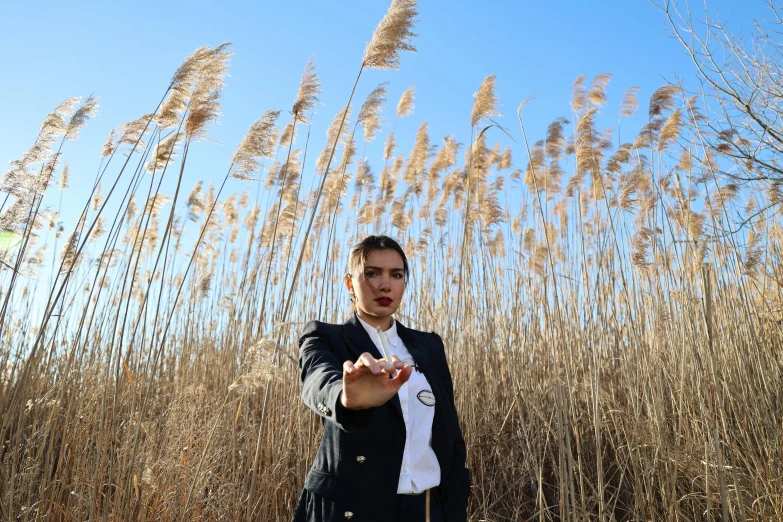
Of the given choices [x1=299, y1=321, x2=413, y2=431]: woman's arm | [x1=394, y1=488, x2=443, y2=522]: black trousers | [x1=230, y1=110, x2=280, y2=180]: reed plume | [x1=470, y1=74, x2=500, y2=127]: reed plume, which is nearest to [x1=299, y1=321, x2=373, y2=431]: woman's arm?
[x1=299, y1=321, x2=413, y2=431]: woman's arm

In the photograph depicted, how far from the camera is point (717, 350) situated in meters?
3.06

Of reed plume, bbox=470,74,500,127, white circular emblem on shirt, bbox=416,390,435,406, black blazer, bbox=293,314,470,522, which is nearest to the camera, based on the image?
black blazer, bbox=293,314,470,522

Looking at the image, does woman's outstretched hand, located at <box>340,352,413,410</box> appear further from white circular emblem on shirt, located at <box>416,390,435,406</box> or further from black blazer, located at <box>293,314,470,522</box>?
white circular emblem on shirt, located at <box>416,390,435,406</box>

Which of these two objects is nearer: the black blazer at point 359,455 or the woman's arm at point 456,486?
the black blazer at point 359,455

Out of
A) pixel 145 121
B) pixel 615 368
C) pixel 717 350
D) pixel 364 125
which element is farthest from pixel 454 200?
pixel 145 121

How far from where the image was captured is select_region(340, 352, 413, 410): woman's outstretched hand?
903 millimetres

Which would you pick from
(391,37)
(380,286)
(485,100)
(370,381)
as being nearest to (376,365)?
(370,381)

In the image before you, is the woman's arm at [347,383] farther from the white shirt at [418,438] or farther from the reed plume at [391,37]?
the reed plume at [391,37]

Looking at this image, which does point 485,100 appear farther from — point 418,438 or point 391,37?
point 418,438

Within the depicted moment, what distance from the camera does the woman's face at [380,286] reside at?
5.35 feet

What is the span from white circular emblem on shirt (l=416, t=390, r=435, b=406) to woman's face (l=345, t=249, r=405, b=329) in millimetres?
233

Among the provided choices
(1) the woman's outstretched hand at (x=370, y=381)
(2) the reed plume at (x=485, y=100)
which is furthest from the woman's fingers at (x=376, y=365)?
(2) the reed plume at (x=485, y=100)

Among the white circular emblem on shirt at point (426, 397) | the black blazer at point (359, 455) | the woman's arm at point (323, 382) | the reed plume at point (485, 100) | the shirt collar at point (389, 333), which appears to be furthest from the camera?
the reed plume at point (485, 100)

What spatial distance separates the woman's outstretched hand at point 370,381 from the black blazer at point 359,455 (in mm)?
227
